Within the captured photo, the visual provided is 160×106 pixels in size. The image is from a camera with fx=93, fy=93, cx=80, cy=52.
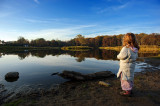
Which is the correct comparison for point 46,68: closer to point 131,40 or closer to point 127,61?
point 127,61

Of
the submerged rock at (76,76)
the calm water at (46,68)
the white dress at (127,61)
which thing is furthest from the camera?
the calm water at (46,68)

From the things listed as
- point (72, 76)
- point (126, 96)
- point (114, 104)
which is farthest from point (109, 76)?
point (114, 104)

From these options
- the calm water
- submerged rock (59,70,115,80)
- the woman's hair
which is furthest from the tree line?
the woman's hair

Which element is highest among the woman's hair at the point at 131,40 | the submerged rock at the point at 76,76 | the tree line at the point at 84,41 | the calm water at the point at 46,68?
the tree line at the point at 84,41

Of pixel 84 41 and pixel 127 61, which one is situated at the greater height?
pixel 84 41

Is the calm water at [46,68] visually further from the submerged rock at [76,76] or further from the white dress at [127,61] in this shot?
the white dress at [127,61]

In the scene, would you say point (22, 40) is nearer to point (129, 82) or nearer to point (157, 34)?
point (129, 82)

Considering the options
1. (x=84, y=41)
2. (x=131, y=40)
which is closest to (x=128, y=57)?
(x=131, y=40)

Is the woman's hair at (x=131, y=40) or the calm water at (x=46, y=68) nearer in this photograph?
the woman's hair at (x=131, y=40)

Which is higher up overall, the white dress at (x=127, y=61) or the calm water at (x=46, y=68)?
the white dress at (x=127, y=61)

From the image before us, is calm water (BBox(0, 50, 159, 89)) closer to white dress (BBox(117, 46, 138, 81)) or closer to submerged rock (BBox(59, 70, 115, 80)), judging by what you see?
submerged rock (BBox(59, 70, 115, 80))

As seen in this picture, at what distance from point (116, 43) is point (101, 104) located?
15557 cm

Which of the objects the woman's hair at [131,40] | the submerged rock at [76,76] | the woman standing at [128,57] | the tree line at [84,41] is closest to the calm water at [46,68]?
the submerged rock at [76,76]

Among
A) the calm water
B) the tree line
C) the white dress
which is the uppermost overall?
the tree line
